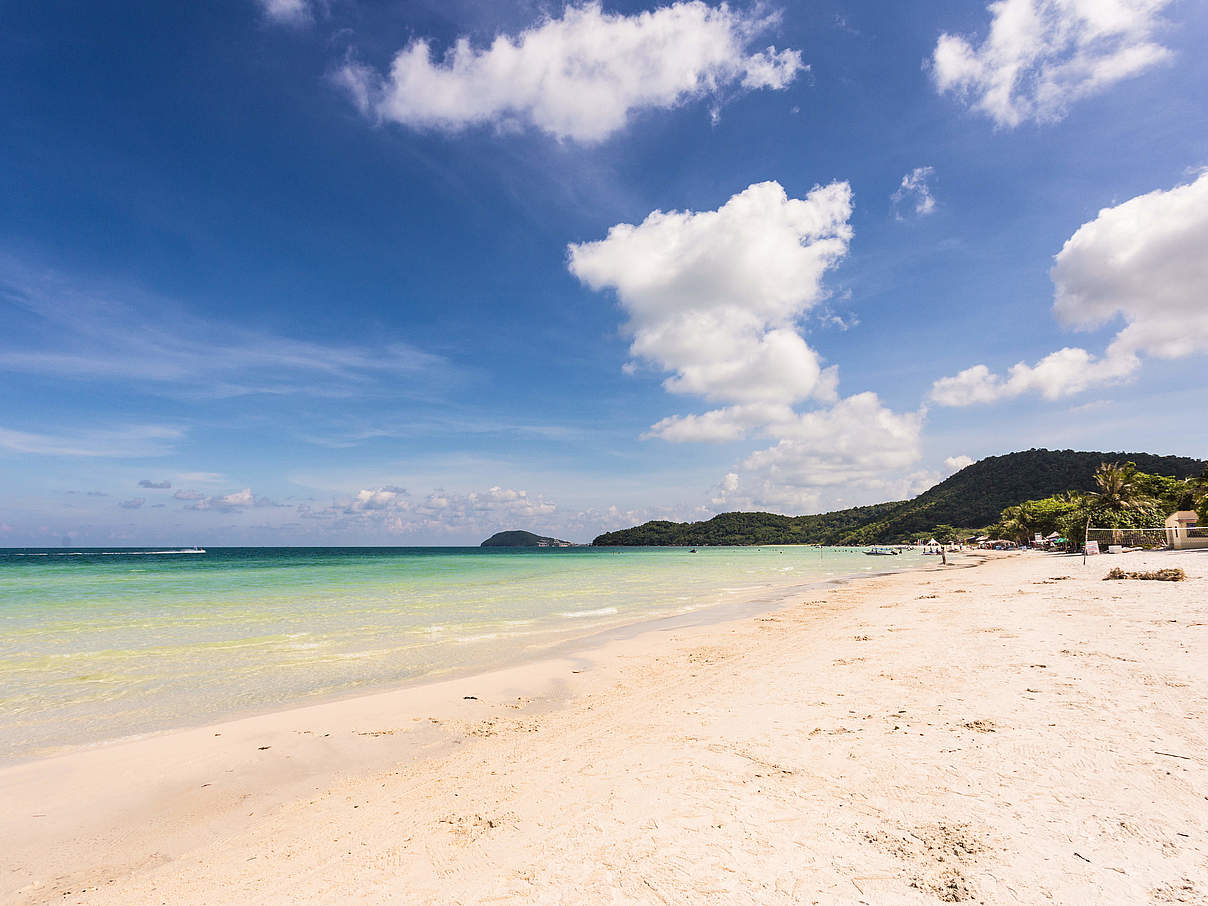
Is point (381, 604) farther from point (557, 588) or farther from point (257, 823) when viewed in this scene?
point (257, 823)

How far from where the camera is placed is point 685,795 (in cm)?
518

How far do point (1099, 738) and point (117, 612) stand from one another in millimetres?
31174

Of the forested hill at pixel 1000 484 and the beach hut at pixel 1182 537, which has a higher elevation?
the forested hill at pixel 1000 484

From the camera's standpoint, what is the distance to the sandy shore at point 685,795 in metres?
3.86

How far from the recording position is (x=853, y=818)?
4.50m

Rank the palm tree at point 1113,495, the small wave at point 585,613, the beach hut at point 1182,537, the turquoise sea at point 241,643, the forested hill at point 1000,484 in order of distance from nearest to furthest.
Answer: the turquoise sea at point 241,643 < the small wave at point 585,613 < the beach hut at point 1182,537 < the palm tree at point 1113,495 < the forested hill at point 1000,484

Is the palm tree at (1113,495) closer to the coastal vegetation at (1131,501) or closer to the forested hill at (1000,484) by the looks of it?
the coastal vegetation at (1131,501)

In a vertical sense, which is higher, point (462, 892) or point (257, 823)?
point (462, 892)

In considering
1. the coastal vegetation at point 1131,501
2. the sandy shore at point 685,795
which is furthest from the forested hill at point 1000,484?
the sandy shore at point 685,795

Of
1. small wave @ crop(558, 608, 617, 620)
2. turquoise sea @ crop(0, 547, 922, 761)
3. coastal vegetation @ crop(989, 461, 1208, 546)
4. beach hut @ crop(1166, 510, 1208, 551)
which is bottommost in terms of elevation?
small wave @ crop(558, 608, 617, 620)

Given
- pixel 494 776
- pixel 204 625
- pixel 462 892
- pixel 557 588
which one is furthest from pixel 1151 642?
pixel 557 588

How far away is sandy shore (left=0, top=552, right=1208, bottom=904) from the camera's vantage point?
3.86 metres

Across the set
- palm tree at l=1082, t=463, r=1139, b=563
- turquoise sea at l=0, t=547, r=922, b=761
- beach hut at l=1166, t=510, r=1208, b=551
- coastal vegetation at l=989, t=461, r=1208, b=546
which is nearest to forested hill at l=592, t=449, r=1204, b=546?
coastal vegetation at l=989, t=461, r=1208, b=546

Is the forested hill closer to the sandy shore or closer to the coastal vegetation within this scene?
the coastal vegetation
